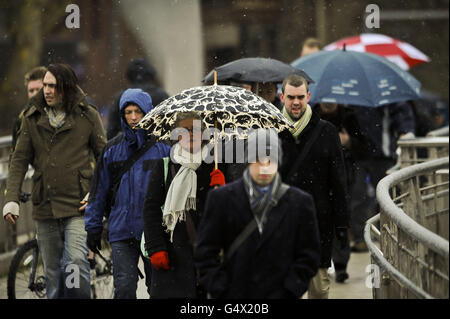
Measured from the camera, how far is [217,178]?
19.4 ft

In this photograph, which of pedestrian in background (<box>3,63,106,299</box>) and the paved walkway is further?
the paved walkway

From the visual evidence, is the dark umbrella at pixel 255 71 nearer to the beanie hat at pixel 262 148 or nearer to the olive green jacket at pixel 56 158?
the olive green jacket at pixel 56 158

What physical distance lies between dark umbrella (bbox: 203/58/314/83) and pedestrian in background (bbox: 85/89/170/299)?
4.48 feet

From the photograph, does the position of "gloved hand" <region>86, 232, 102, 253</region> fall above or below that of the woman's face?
below

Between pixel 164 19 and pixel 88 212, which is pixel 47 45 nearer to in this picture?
pixel 164 19

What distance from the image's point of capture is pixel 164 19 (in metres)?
24.4

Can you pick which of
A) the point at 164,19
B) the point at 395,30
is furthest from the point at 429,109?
the point at 395,30

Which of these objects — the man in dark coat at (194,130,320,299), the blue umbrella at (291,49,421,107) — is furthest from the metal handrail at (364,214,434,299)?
the blue umbrella at (291,49,421,107)

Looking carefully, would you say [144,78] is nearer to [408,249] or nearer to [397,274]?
[408,249]

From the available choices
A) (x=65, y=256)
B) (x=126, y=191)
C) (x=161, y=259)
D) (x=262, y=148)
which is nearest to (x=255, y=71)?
(x=126, y=191)

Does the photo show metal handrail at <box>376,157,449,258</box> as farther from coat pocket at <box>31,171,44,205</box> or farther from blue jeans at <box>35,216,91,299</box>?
coat pocket at <box>31,171,44,205</box>

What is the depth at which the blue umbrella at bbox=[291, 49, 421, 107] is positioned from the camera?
31.5ft

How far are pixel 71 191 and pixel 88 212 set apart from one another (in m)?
0.76

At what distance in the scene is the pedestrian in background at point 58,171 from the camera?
7.72 m
